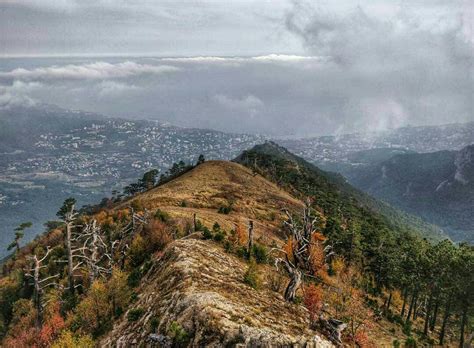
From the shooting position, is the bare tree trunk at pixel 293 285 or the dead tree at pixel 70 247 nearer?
the bare tree trunk at pixel 293 285

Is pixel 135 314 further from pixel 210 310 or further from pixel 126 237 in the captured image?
pixel 126 237

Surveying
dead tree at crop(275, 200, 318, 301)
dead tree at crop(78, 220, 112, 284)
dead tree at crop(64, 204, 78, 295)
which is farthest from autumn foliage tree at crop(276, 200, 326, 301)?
dead tree at crop(64, 204, 78, 295)

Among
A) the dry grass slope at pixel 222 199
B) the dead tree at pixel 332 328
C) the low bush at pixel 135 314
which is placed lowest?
the dry grass slope at pixel 222 199

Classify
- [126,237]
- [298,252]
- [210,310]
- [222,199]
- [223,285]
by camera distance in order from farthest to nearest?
[222,199] → [126,237] → [298,252] → [223,285] → [210,310]

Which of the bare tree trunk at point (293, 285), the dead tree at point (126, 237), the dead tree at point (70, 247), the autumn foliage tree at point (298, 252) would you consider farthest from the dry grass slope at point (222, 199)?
the bare tree trunk at point (293, 285)

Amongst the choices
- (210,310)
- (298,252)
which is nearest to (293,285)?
(298,252)

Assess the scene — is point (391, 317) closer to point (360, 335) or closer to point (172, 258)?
point (360, 335)

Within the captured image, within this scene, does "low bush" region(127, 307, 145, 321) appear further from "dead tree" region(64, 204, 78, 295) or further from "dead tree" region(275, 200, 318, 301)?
"dead tree" region(64, 204, 78, 295)

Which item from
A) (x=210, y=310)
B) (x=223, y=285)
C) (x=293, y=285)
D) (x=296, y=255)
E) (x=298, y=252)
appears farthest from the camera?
(x=298, y=252)

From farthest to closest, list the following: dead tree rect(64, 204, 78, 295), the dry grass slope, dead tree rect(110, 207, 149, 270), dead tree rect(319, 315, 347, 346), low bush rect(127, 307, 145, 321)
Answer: the dry grass slope, dead tree rect(110, 207, 149, 270), dead tree rect(64, 204, 78, 295), low bush rect(127, 307, 145, 321), dead tree rect(319, 315, 347, 346)

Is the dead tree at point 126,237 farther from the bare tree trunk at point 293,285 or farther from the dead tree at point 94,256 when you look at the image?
the bare tree trunk at point 293,285
